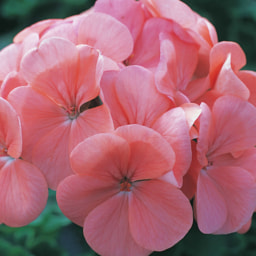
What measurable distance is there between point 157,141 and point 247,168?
0.77ft

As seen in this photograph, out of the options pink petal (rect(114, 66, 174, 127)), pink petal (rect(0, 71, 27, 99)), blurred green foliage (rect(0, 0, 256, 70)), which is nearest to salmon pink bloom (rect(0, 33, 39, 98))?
pink petal (rect(0, 71, 27, 99))

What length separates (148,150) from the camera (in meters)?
0.68

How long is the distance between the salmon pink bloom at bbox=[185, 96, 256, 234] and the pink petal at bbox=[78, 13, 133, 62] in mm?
213

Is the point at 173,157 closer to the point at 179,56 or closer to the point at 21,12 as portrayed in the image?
the point at 179,56

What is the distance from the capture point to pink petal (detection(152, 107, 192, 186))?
0.68 meters

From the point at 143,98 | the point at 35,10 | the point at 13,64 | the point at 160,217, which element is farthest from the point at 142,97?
the point at 35,10

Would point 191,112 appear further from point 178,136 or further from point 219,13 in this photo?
point 219,13

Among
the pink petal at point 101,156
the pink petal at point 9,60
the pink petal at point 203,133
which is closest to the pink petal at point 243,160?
the pink petal at point 203,133

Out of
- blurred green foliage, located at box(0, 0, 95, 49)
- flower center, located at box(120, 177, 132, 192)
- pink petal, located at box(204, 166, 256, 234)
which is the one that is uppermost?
flower center, located at box(120, 177, 132, 192)

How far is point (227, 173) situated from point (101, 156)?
257 millimetres

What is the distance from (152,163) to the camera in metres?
0.70

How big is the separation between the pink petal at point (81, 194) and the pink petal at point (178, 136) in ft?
0.43

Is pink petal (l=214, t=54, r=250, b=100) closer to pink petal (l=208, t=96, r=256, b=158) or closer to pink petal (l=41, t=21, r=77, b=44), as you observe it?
pink petal (l=208, t=96, r=256, b=158)

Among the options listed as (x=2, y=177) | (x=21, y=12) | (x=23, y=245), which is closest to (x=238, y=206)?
(x=2, y=177)
